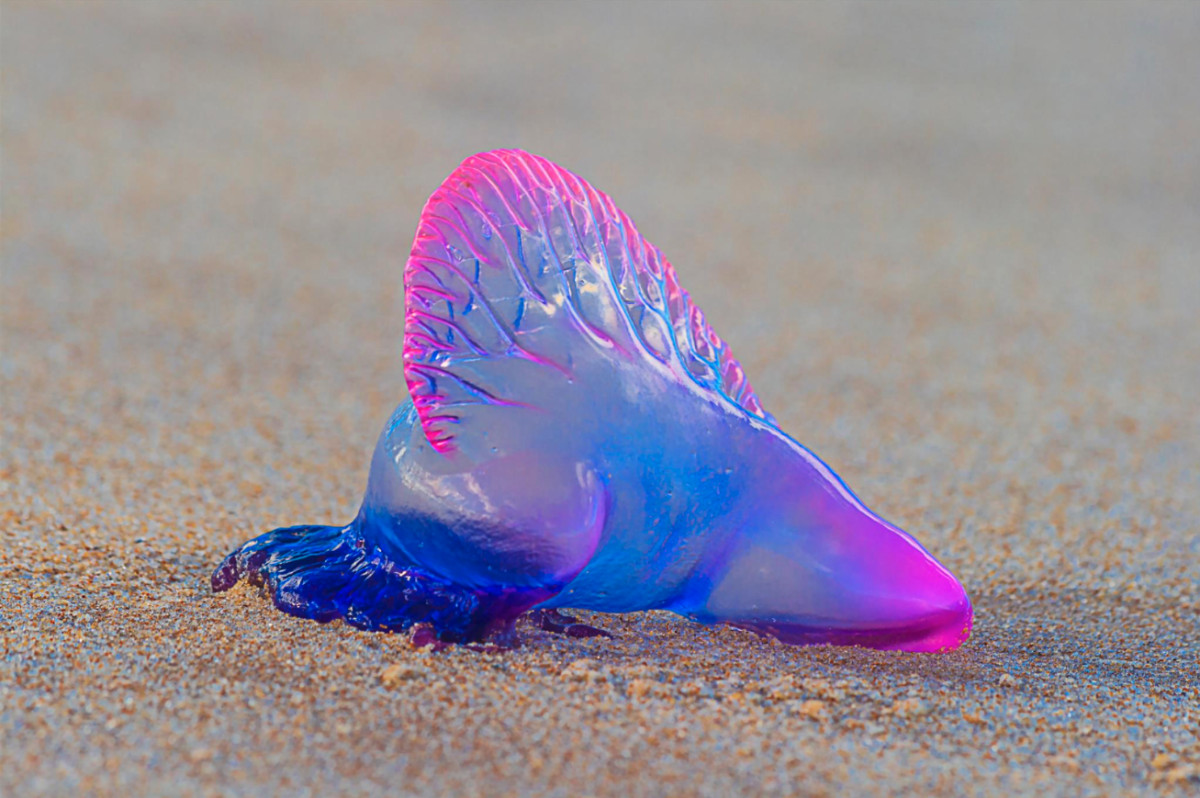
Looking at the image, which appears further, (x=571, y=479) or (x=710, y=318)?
(x=710, y=318)

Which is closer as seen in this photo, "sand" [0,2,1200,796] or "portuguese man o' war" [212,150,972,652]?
"sand" [0,2,1200,796]

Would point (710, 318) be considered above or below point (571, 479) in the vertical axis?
above

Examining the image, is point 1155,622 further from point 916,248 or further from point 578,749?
point 916,248

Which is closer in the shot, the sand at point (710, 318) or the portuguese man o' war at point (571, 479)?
the sand at point (710, 318)
